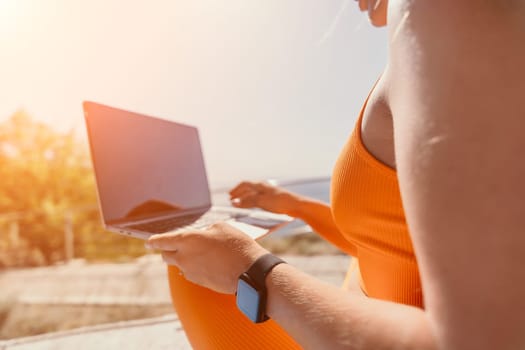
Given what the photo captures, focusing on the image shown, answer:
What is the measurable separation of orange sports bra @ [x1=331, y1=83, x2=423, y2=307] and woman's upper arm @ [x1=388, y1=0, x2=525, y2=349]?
0.23 metres

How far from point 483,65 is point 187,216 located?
49.5 inches

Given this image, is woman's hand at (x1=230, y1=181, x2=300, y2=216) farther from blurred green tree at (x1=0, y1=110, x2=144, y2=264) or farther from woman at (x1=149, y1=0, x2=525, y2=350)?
blurred green tree at (x1=0, y1=110, x2=144, y2=264)

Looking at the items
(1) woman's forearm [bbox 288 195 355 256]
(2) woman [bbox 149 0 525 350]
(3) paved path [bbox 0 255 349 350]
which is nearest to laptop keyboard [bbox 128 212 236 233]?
(1) woman's forearm [bbox 288 195 355 256]

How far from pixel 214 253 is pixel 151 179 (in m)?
0.91

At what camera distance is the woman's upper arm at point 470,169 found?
1.09 ft

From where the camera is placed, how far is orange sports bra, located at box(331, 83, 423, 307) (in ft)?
2.03

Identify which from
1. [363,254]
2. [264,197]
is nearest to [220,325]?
[363,254]

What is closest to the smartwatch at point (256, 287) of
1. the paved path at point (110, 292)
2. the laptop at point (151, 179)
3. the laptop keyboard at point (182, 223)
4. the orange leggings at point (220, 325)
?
the orange leggings at point (220, 325)

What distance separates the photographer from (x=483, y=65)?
1.15 feet

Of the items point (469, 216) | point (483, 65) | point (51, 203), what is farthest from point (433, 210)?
point (51, 203)

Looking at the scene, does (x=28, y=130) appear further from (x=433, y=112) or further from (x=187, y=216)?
(x=433, y=112)

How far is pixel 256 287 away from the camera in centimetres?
53

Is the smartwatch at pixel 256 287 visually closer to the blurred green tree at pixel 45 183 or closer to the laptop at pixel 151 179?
the laptop at pixel 151 179

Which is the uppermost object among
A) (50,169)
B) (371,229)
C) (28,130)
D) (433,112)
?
(433,112)
